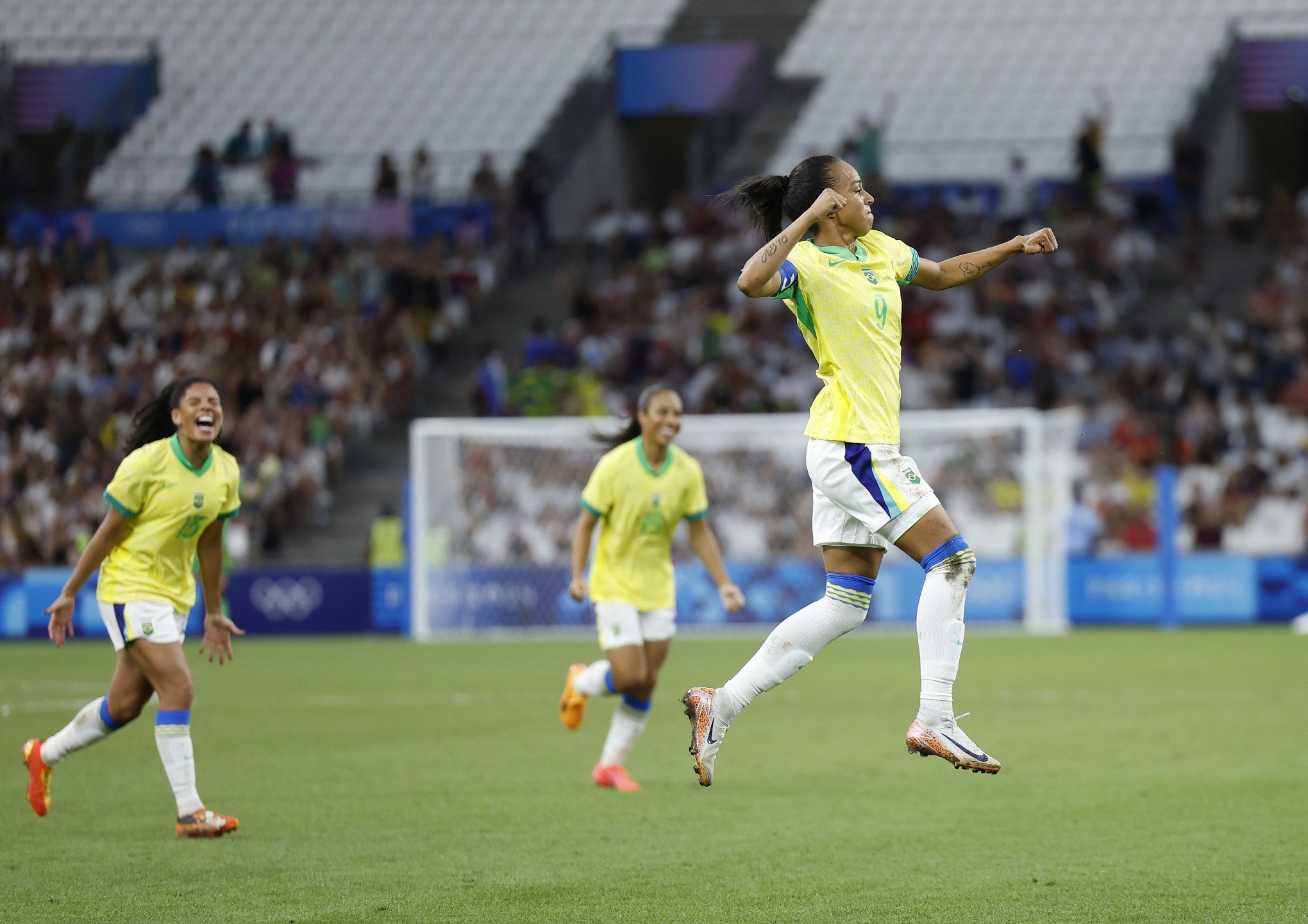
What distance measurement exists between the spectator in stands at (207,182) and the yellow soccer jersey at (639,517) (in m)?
21.7

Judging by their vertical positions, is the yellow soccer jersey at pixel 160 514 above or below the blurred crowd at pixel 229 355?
below

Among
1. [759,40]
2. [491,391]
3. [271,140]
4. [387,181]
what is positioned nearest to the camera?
[491,391]

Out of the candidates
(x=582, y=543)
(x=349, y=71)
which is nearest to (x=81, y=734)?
(x=582, y=543)

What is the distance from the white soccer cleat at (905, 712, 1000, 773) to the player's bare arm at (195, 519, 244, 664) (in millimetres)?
3428

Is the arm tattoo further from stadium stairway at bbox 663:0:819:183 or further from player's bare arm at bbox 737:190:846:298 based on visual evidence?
stadium stairway at bbox 663:0:819:183

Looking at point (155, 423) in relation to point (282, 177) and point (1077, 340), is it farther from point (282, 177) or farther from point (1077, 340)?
point (282, 177)

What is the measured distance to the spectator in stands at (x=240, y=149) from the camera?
3019 cm

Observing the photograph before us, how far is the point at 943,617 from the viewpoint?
5879mm

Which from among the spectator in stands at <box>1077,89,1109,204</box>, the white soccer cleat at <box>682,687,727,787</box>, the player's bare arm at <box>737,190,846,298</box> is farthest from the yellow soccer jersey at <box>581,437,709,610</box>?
the spectator in stands at <box>1077,89,1109,204</box>

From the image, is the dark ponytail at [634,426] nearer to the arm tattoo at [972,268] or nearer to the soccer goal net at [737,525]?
the arm tattoo at [972,268]

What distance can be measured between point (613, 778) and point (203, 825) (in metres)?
2.34

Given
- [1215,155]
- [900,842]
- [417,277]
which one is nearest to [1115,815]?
[900,842]

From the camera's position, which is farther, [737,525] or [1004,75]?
[1004,75]

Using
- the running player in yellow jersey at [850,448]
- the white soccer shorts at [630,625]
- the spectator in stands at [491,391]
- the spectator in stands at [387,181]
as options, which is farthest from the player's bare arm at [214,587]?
the spectator in stands at [387,181]
